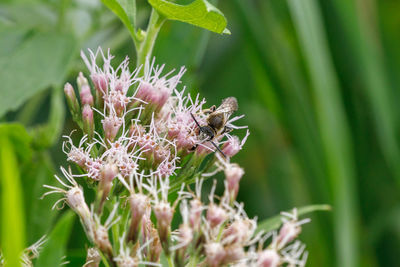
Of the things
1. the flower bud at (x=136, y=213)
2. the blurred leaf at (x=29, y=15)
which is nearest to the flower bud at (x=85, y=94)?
the flower bud at (x=136, y=213)

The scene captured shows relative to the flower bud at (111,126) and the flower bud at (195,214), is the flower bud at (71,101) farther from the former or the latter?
the flower bud at (195,214)

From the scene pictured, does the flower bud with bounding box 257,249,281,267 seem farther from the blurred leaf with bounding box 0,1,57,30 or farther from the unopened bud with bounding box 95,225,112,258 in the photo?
the blurred leaf with bounding box 0,1,57,30

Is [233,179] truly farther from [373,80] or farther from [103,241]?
[373,80]

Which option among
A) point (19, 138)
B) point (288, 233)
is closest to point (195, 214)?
point (288, 233)

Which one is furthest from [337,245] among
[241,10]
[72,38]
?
[72,38]

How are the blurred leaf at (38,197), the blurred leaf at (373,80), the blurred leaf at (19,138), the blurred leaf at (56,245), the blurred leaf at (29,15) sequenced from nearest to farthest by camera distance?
the blurred leaf at (56,245)
the blurred leaf at (19,138)
the blurred leaf at (38,197)
the blurred leaf at (29,15)
the blurred leaf at (373,80)

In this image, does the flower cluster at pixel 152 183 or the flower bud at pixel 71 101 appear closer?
the flower cluster at pixel 152 183

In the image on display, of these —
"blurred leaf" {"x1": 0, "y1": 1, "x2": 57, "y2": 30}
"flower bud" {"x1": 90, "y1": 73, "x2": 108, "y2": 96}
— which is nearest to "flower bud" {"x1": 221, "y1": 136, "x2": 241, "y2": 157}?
"flower bud" {"x1": 90, "y1": 73, "x2": 108, "y2": 96}
